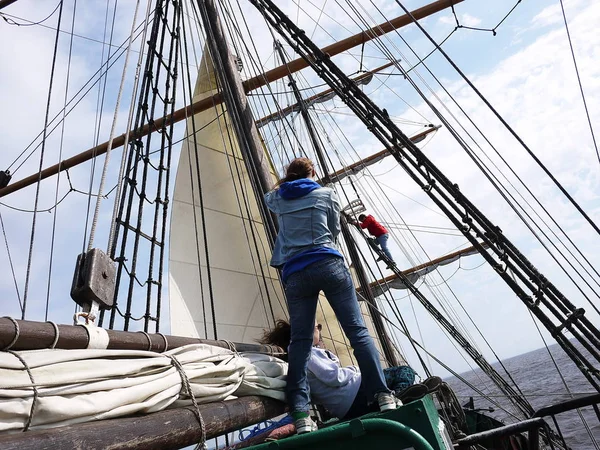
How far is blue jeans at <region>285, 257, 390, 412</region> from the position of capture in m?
2.37

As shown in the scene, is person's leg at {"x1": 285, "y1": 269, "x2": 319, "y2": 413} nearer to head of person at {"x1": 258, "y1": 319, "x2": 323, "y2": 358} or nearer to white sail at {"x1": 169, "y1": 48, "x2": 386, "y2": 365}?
head of person at {"x1": 258, "y1": 319, "x2": 323, "y2": 358}

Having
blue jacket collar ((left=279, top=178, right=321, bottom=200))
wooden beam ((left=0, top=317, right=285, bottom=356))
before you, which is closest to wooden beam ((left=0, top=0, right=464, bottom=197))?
blue jacket collar ((left=279, top=178, right=321, bottom=200))

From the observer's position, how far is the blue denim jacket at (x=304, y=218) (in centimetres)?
251

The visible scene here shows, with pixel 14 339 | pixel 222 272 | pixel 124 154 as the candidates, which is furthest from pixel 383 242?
pixel 14 339

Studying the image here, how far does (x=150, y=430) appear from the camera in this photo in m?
1.56

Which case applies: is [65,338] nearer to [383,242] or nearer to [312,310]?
[312,310]

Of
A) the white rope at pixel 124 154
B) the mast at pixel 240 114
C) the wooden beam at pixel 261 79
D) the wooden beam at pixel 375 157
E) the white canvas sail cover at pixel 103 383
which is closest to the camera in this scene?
the white canvas sail cover at pixel 103 383

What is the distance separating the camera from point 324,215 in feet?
8.41

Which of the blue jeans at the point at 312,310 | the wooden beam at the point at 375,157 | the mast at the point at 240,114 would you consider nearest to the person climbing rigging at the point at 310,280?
the blue jeans at the point at 312,310

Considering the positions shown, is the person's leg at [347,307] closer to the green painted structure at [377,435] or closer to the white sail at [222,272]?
the green painted structure at [377,435]

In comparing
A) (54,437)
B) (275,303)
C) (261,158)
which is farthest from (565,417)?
(54,437)

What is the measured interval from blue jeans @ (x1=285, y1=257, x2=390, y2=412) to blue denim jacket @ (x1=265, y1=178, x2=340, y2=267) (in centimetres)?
12

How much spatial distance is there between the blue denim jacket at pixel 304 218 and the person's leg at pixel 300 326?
15cm

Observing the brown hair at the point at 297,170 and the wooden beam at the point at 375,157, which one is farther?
the wooden beam at the point at 375,157
